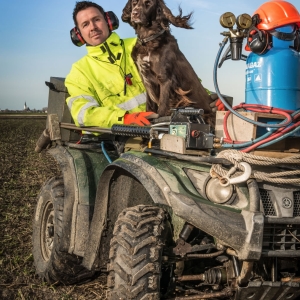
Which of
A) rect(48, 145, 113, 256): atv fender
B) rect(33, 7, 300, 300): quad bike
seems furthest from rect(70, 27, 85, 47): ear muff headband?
rect(33, 7, 300, 300): quad bike

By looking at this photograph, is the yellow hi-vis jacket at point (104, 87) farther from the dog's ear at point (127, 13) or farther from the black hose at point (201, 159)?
the black hose at point (201, 159)

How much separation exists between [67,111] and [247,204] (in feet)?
8.27

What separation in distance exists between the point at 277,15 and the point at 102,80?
198cm

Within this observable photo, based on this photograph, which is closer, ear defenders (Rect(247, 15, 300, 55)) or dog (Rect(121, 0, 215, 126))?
ear defenders (Rect(247, 15, 300, 55))

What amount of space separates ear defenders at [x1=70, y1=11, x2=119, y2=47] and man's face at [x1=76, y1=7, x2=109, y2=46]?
4 cm

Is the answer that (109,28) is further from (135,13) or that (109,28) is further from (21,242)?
(21,242)

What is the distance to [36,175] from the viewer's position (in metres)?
9.84

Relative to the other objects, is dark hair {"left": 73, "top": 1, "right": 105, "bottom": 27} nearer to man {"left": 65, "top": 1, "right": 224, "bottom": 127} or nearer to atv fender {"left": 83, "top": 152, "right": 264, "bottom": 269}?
man {"left": 65, "top": 1, "right": 224, "bottom": 127}

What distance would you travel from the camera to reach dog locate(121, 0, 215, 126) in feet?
17.7

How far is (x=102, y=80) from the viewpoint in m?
4.71

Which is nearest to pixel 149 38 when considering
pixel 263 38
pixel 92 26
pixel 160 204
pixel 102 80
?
pixel 92 26

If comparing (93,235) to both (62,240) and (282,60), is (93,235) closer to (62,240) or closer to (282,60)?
(62,240)

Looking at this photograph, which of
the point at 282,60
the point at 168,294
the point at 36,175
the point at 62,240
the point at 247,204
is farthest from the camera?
the point at 36,175

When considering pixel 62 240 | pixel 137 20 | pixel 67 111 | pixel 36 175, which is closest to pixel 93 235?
pixel 62 240
